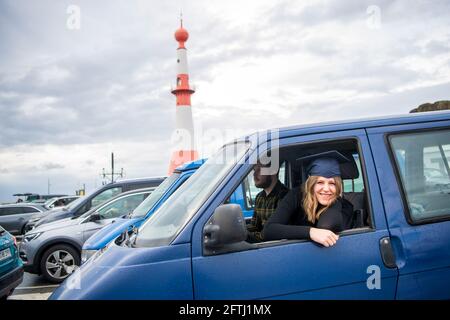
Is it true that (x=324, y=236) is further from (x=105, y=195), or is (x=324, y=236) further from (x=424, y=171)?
(x=105, y=195)

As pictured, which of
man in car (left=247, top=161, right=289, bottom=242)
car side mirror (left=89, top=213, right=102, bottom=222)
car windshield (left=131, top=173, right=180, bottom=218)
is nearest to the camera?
man in car (left=247, top=161, right=289, bottom=242)

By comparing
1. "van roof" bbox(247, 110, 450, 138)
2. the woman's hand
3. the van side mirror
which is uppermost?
"van roof" bbox(247, 110, 450, 138)

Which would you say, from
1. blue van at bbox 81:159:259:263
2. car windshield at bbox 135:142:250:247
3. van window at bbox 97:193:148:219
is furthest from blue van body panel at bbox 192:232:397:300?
van window at bbox 97:193:148:219

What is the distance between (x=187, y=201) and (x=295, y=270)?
78 centimetres

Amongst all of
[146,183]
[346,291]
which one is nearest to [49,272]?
[146,183]

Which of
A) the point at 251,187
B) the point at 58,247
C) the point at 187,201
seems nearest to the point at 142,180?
the point at 58,247

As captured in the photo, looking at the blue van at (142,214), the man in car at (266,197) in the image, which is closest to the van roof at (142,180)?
the blue van at (142,214)

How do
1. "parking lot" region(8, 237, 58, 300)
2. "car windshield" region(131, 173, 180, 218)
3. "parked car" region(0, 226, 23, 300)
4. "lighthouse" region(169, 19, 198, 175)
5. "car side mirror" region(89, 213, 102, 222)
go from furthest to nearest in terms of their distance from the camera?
"lighthouse" region(169, 19, 198, 175)
"car side mirror" region(89, 213, 102, 222)
"parking lot" region(8, 237, 58, 300)
"car windshield" region(131, 173, 180, 218)
"parked car" region(0, 226, 23, 300)

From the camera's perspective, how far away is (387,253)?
2184 millimetres

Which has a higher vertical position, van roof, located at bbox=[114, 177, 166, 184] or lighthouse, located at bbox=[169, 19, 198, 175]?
lighthouse, located at bbox=[169, 19, 198, 175]

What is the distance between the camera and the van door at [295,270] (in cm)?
208

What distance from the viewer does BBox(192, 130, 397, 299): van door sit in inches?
82.0

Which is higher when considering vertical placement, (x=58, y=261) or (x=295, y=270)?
(x=295, y=270)

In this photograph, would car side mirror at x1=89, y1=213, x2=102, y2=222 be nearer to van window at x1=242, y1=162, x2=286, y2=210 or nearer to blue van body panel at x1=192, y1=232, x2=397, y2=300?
van window at x1=242, y1=162, x2=286, y2=210
